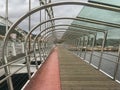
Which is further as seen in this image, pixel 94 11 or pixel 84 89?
pixel 94 11

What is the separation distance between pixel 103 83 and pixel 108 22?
54.0 inches

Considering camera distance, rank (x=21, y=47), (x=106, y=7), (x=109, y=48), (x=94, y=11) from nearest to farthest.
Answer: (x=106, y=7), (x=94, y=11), (x=109, y=48), (x=21, y=47)

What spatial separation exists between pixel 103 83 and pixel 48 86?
115cm

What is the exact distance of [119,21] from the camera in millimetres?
5824

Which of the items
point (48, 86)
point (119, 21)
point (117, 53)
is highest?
point (119, 21)

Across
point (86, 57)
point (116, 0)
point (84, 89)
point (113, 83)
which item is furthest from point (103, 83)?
point (86, 57)

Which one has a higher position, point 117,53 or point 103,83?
point 117,53

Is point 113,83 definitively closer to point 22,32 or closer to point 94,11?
point 94,11

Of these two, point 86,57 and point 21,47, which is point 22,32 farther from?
point 86,57

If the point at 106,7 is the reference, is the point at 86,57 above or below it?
below

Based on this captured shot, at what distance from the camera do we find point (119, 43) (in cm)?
661

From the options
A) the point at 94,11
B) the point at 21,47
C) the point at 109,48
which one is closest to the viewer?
the point at 94,11

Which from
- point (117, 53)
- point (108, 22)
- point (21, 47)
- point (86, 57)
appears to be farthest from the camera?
point (86, 57)

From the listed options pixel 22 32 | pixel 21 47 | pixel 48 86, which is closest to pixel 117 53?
pixel 48 86
